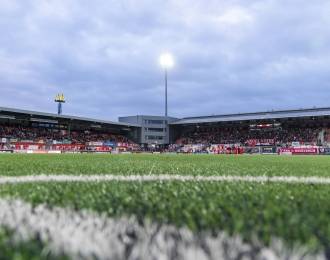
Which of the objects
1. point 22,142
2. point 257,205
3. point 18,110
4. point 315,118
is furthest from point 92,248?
point 315,118

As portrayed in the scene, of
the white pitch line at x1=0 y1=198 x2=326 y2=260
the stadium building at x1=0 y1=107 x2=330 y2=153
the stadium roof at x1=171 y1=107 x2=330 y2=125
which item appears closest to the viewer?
the white pitch line at x1=0 y1=198 x2=326 y2=260

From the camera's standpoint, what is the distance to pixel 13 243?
1.47 m

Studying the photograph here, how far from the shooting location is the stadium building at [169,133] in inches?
2386

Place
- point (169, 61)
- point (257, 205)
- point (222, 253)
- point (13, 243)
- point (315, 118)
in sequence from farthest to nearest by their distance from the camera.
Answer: point (315, 118) → point (169, 61) → point (257, 205) → point (13, 243) → point (222, 253)

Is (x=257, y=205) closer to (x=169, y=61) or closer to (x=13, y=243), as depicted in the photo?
(x=13, y=243)

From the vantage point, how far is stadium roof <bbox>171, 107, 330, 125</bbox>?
6631cm

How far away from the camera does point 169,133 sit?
301 ft

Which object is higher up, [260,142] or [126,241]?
[260,142]

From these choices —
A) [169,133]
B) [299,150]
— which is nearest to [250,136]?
[299,150]

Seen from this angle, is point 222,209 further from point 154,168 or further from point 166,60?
point 166,60

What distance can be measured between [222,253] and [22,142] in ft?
190

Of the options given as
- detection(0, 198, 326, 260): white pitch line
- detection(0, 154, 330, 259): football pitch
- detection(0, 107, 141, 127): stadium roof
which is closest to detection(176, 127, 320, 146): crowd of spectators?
detection(0, 107, 141, 127): stadium roof

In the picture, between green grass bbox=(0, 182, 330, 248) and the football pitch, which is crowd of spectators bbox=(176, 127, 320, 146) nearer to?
green grass bbox=(0, 182, 330, 248)

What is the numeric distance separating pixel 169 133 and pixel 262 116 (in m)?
26.7
